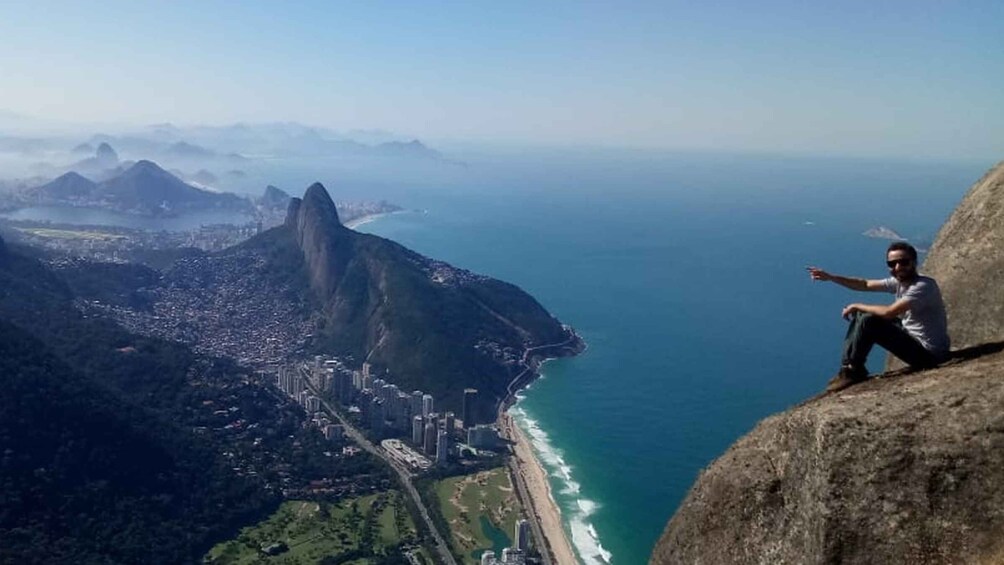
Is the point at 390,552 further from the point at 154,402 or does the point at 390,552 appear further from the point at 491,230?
the point at 491,230

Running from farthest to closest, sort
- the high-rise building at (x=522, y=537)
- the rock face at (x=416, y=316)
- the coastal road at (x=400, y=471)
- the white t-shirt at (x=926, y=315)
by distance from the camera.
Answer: the rock face at (x=416, y=316) < the coastal road at (x=400, y=471) < the high-rise building at (x=522, y=537) < the white t-shirt at (x=926, y=315)

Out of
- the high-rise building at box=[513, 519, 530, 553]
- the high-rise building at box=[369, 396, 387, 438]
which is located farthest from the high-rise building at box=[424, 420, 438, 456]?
the high-rise building at box=[513, 519, 530, 553]

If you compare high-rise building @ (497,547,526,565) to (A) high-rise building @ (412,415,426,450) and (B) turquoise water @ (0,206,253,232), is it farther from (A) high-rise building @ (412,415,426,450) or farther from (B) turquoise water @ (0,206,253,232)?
(B) turquoise water @ (0,206,253,232)

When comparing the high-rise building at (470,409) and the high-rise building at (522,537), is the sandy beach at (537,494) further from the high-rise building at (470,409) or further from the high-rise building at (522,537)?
the high-rise building at (470,409)

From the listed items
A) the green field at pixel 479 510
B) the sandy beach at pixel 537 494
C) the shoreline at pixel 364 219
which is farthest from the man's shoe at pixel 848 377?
the shoreline at pixel 364 219

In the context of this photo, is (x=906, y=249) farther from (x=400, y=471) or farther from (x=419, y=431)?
(x=419, y=431)

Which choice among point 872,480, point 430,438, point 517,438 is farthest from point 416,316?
point 872,480
